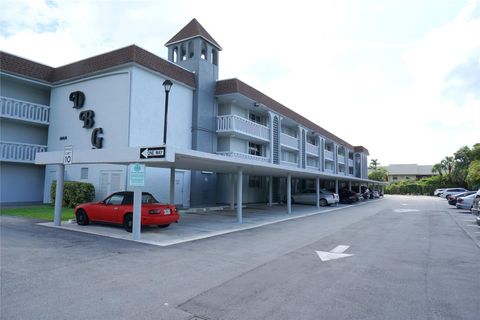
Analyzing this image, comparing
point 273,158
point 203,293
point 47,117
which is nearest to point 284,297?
point 203,293

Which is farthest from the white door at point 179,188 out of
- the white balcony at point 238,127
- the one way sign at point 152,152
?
the one way sign at point 152,152

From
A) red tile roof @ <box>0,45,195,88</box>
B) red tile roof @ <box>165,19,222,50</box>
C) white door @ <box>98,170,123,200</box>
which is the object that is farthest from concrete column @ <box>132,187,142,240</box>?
red tile roof @ <box>165,19,222,50</box>

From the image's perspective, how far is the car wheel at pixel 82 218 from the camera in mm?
12539

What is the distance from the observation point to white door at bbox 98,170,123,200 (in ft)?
57.1

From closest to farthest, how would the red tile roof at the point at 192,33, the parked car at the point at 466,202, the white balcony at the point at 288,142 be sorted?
1. the red tile roof at the point at 192,33
2. the parked car at the point at 466,202
3. the white balcony at the point at 288,142

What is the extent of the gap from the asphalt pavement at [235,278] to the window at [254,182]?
Result: 1792 centimetres

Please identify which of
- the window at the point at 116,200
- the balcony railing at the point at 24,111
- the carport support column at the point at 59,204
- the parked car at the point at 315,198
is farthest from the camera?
the parked car at the point at 315,198

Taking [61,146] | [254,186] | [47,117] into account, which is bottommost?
[254,186]

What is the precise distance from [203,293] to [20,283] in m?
3.16

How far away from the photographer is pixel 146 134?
18.1m

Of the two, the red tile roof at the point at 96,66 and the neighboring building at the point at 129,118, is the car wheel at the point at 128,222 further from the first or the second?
the red tile roof at the point at 96,66

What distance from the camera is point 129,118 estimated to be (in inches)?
671

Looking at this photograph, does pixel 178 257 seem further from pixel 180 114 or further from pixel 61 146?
pixel 61 146

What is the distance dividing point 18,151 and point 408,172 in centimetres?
9248
